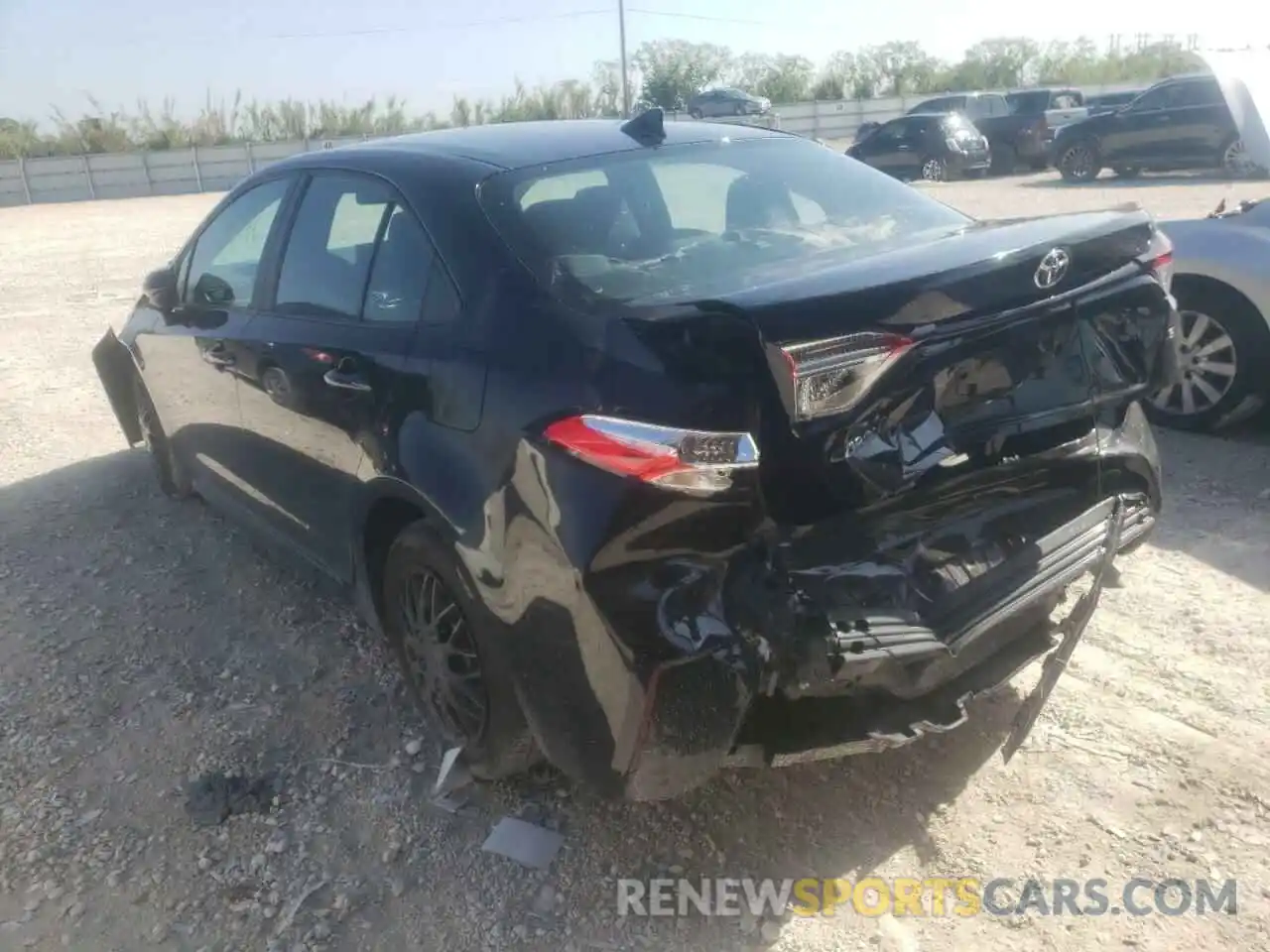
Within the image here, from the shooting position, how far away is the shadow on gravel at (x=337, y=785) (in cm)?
263

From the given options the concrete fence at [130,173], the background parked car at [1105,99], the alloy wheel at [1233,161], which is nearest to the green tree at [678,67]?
the concrete fence at [130,173]

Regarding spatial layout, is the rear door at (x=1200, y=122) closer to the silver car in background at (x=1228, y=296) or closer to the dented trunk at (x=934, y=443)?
the silver car in background at (x=1228, y=296)

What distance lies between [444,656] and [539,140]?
1.63 meters

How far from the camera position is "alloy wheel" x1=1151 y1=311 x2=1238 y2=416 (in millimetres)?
5141

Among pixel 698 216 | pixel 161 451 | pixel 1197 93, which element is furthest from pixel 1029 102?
pixel 698 216

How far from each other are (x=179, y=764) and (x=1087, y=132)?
19725mm

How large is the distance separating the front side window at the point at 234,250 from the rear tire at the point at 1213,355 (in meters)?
4.07

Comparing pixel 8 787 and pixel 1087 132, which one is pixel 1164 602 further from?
pixel 1087 132

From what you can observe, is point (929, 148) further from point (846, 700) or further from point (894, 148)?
point (846, 700)

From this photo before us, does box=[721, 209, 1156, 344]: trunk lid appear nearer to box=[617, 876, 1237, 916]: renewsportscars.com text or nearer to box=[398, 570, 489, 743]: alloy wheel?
box=[398, 570, 489, 743]: alloy wheel

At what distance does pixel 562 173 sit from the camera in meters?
3.09

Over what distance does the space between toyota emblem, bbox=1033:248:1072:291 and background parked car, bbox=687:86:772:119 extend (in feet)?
121

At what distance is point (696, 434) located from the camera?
87.3 inches

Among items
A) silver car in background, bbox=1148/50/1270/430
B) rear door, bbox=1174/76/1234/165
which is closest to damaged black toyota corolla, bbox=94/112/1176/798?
silver car in background, bbox=1148/50/1270/430
